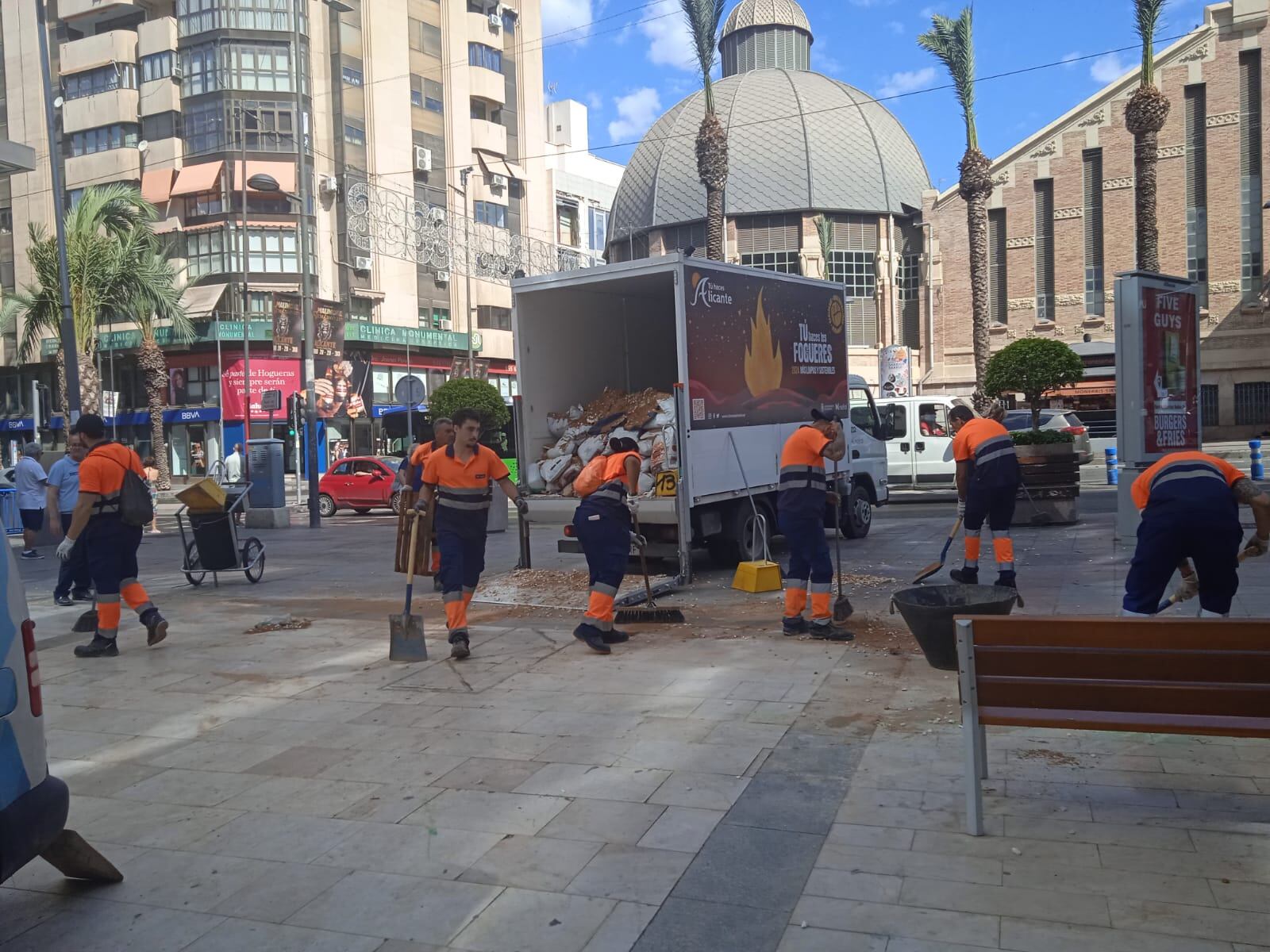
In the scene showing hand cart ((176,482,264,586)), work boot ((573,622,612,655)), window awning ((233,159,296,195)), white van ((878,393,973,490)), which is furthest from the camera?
window awning ((233,159,296,195))

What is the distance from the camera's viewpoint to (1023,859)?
4000 mm

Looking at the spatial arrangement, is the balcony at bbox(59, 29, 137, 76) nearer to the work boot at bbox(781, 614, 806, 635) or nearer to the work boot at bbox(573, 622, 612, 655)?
the work boot at bbox(573, 622, 612, 655)

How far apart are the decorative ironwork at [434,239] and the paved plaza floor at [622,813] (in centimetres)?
3454

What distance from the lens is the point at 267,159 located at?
135 feet

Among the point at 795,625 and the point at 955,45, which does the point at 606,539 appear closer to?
the point at 795,625

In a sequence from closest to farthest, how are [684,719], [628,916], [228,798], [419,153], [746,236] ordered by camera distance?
Result: 1. [628,916]
2. [228,798]
3. [684,719]
4. [419,153]
5. [746,236]

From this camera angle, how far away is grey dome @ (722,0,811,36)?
238 feet

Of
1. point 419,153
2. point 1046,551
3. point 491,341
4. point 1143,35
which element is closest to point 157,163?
point 419,153

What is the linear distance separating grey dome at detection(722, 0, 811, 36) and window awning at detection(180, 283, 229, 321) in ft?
145

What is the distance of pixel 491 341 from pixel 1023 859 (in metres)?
47.9

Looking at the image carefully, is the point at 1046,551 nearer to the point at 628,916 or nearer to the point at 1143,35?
the point at 628,916

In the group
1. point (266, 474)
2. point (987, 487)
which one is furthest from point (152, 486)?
point (987, 487)

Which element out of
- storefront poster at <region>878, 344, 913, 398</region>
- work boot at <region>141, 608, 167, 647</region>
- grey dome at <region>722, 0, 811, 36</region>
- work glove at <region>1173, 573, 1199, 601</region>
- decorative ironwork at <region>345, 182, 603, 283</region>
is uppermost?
grey dome at <region>722, 0, 811, 36</region>

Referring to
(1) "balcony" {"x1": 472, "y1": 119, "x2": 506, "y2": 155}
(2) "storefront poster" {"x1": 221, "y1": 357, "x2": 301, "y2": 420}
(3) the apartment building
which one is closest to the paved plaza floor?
(3) the apartment building
